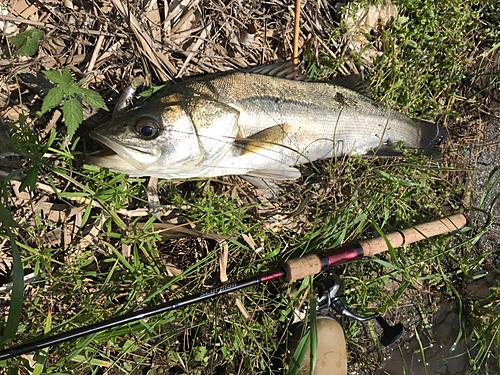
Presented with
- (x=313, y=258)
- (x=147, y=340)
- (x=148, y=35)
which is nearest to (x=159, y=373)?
(x=147, y=340)

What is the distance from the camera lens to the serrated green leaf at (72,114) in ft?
7.17

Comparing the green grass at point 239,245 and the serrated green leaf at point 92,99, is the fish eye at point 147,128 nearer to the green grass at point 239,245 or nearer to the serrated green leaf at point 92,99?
the serrated green leaf at point 92,99

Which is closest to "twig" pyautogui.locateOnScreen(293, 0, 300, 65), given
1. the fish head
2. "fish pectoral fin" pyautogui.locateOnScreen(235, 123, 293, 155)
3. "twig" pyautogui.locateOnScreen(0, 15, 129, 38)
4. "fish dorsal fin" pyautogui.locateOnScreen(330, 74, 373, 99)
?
"fish dorsal fin" pyautogui.locateOnScreen(330, 74, 373, 99)

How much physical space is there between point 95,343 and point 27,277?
0.74 metres

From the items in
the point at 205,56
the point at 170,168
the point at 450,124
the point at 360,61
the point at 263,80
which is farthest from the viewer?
the point at 450,124

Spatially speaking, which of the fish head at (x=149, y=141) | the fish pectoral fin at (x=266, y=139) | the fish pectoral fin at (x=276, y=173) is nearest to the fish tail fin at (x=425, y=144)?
the fish pectoral fin at (x=276, y=173)

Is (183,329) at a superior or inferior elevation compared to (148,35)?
inferior

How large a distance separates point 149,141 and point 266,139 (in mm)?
907

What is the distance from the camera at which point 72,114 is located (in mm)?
2211

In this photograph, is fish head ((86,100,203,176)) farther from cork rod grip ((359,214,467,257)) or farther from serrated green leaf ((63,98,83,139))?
cork rod grip ((359,214,467,257))

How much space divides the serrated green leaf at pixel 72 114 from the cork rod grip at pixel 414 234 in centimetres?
247

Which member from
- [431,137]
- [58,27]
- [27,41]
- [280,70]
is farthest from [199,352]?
[431,137]

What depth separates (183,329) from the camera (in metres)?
2.65

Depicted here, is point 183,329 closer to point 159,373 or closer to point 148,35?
point 159,373
